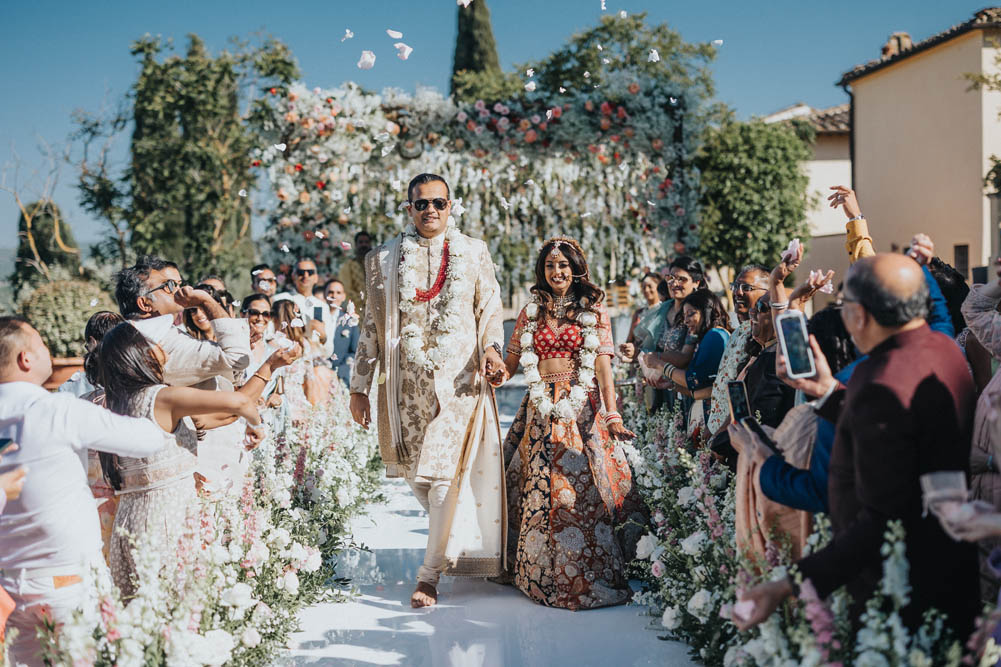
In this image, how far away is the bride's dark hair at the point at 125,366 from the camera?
3.29m

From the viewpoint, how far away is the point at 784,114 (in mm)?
32688

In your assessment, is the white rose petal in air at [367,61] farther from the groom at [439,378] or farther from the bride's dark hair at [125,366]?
the bride's dark hair at [125,366]

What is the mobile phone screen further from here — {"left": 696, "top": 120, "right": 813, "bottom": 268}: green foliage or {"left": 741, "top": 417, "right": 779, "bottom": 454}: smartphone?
{"left": 696, "top": 120, "right": 813, "bottom": 268}: green foliage

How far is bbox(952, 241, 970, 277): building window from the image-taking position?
790 inches

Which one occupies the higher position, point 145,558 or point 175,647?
point 145,558

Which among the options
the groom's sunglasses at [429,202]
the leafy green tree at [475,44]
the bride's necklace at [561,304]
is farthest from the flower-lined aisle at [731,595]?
the leafy green tree at [475,44]

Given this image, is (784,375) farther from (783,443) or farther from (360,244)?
(360,244)

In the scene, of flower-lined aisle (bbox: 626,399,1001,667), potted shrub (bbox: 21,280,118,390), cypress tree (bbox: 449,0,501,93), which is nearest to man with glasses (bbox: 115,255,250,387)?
flower-lined aisle (bbox: 626,399,1001,667)

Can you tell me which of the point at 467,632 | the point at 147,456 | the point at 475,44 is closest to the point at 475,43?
the point at 475,44

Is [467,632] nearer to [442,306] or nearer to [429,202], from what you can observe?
[442,306]

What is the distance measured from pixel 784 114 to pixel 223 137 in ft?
71.5

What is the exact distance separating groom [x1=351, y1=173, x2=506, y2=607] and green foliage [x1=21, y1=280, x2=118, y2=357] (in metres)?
9.72

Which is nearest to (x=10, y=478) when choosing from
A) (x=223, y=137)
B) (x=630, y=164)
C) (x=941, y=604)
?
(x=941, y=604)

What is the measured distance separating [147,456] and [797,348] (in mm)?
2404
